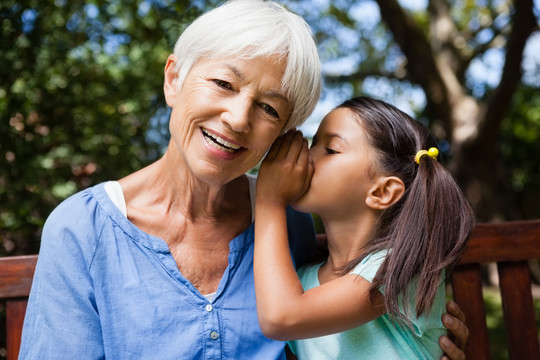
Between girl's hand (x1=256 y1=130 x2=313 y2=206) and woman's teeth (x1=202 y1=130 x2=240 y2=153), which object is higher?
woman's teeth (x1=202 y1=130 x2=240 y2=153)

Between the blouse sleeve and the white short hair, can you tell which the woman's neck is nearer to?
the blouse sleeve

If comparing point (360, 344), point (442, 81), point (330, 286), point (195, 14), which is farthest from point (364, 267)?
point (442, 81)

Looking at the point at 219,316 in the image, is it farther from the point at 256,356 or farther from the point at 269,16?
the point at 269,16

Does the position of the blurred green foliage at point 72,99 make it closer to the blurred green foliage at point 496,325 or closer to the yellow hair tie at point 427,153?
the yellow hair tie at point 427,153

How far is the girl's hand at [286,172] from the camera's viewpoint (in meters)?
1.78

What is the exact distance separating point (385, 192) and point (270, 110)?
0.50 m

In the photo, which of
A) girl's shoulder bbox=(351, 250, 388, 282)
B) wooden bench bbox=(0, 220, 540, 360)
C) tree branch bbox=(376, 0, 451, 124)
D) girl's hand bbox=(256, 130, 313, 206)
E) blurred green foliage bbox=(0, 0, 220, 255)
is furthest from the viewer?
tree branch bbox=(376, 0, 451, 124)

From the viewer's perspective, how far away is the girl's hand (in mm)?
1780

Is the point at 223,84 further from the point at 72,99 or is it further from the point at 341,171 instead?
the point at 72,99

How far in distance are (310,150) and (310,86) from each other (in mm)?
257

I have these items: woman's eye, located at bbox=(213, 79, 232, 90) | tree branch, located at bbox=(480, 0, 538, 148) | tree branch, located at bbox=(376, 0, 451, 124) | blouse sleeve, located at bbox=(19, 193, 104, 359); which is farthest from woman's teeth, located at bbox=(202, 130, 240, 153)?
tree branch, located at bbox=(376, 0, 451, 124)

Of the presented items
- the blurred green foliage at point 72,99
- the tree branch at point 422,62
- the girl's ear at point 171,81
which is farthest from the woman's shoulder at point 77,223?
the tree branch at point 422,62

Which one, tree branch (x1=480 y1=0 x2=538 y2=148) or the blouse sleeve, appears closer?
the blouse sleeve

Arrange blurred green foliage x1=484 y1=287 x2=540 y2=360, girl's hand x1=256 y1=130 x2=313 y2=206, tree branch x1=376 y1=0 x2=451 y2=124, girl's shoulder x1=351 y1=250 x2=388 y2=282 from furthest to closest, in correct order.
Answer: tree branch x1=376 y1=0 x2=451 y2=124 → blurred green foliage x1=484 y1=287 x2=540 y2=360 → girl's hand x1=256 y1=130 x2=313 y2=206 → girl's shoulder x1=351 y1=250 x2=388 y2=282
